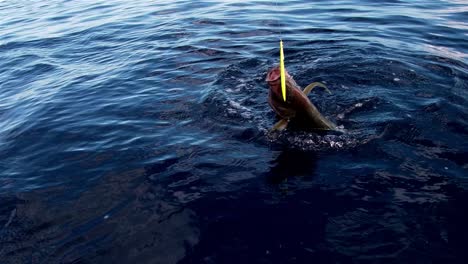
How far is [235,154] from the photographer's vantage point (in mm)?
6152

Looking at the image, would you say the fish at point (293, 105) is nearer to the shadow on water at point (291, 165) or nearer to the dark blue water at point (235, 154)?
the dark blue water at point (235, 154)

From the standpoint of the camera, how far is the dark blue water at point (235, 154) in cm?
463

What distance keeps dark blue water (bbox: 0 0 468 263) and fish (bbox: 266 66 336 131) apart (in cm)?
34

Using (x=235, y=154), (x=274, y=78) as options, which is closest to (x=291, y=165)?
(x=235, y=154)

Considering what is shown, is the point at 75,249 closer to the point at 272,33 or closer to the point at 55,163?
the point at 55,163

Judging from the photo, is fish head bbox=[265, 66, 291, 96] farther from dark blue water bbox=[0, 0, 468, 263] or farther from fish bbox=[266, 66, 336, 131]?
dark blue water bbox=[0, 0, 468, 263]

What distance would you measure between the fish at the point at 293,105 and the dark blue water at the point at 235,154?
34cm

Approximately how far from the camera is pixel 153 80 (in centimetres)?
919

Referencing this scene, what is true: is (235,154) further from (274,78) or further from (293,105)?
(274,78)

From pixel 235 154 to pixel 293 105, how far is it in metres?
1.22

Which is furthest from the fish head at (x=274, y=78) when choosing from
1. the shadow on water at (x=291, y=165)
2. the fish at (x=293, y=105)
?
the shadow on water at (x=291, y=165)

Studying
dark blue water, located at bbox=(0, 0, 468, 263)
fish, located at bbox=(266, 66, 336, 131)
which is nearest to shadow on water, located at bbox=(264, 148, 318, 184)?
dark blue water, located at bbox=(0, 0, 468, 263)

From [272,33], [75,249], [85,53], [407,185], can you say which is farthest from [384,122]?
[85,53]

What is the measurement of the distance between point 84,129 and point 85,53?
5.13 m
